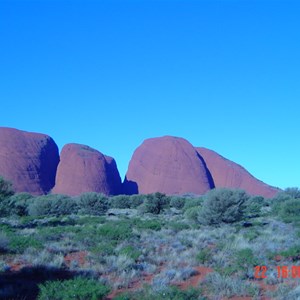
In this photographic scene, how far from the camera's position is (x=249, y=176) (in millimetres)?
86812

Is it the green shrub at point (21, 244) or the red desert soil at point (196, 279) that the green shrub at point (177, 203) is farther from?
the red desert soil at point (196, 279)

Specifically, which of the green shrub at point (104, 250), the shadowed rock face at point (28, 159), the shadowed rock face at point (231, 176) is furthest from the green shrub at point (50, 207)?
the shadowed rock face at point (231, 176)

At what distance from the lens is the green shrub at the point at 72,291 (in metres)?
6.91

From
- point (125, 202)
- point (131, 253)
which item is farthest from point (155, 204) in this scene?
point (131, 253)

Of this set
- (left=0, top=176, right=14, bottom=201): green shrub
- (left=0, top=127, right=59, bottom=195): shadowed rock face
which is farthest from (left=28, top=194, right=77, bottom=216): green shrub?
(left=0, top=127, right=59, bottom=195): shadowed rock face

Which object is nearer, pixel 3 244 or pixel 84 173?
pixel 3 244

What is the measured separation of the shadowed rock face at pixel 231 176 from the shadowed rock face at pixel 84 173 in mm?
22020

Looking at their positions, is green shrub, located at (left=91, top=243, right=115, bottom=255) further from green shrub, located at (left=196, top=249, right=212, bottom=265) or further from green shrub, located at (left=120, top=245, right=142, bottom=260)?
green shrub, located at (left=196, top=249, right=212, bottom=265)

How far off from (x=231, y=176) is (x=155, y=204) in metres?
56.9

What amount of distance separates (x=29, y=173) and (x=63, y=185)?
22.3 ft

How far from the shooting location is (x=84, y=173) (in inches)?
3093

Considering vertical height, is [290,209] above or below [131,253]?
above

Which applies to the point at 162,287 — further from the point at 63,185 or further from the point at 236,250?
the point at 63,185

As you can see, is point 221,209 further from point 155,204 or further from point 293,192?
point 293,192
